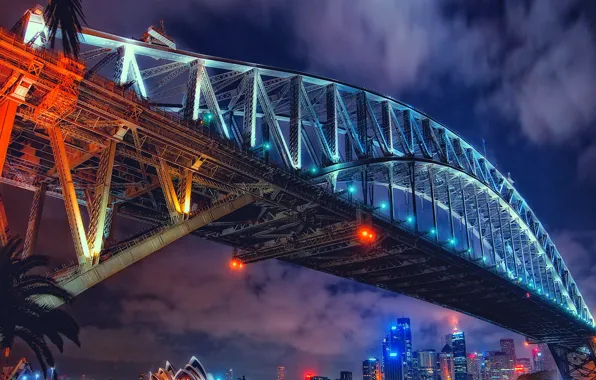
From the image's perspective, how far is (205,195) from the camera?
1470 inches

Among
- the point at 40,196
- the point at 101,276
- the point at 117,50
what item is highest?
the point at 117,50

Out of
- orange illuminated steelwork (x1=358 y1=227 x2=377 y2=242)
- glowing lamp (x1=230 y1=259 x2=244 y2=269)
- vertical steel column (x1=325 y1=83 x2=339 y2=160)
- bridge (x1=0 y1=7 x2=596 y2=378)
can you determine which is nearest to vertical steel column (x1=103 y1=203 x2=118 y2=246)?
bridge (x1=0 y1=7 x2=596 y2=378)

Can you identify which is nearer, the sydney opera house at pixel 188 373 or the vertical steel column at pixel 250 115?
the vertical steel column at pixel 250 115

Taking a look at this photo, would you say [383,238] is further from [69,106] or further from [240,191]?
[69,106]

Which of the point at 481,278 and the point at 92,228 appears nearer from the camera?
the point at 92,228

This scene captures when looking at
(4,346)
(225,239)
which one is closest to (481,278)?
(225,239)

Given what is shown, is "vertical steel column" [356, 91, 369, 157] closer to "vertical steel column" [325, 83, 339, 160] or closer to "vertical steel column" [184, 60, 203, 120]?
"vertical steel column" [325, 83, 339, 160]

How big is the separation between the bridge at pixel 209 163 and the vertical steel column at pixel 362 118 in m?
0.12

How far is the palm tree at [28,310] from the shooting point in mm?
17688

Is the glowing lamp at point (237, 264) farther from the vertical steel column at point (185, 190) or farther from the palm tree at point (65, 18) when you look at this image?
the palm tree at point (65, 18)

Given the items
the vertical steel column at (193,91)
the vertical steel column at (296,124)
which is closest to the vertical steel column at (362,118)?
the vertical steel column at (296,124)

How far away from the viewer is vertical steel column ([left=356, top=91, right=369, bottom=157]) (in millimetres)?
47156

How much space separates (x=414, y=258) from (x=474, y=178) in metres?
20.5

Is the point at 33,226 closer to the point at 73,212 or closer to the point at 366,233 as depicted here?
the point at 73,212
